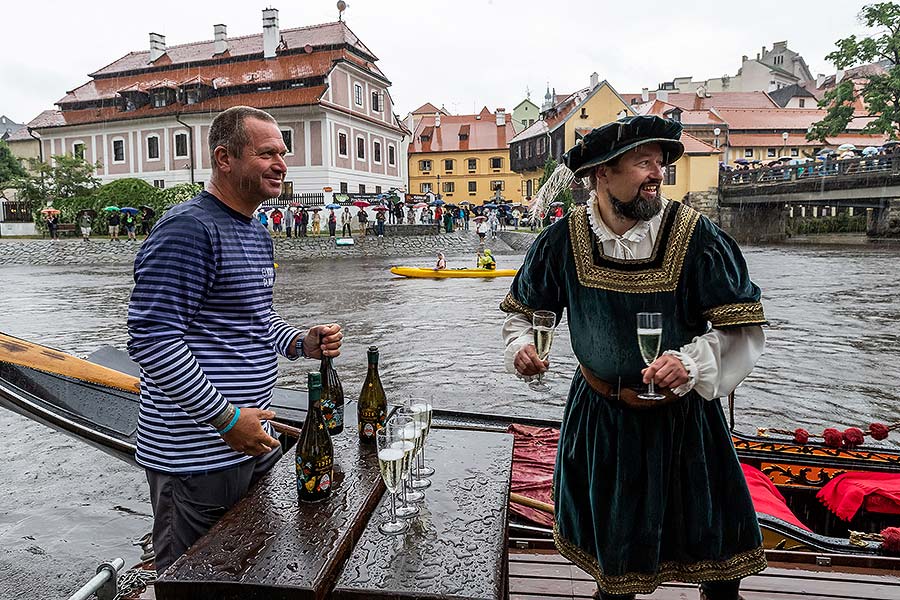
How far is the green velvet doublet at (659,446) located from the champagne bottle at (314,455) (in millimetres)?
805

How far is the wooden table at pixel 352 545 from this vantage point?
179cm

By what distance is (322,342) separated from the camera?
2.81 meters

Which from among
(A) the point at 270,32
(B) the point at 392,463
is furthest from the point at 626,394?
(A) the point at 270,32

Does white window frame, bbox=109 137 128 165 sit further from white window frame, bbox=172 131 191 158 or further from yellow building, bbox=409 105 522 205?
yellow building, bbox=409 105 522 205

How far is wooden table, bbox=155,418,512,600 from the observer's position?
1.79 metres

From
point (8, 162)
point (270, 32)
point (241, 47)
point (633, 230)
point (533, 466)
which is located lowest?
point (533, 466)

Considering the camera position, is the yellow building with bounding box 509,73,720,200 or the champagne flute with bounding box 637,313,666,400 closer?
the champagne flute with bounding box 637,313,666,400

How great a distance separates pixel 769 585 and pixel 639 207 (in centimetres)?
171

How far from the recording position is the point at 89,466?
619 cm

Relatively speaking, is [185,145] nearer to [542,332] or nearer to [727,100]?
[542,332]

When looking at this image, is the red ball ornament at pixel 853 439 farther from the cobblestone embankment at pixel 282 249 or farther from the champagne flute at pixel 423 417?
the cobblestone embankment at pixel 282 249

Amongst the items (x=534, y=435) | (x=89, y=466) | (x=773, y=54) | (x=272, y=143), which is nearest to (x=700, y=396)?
(x=272, y=143)

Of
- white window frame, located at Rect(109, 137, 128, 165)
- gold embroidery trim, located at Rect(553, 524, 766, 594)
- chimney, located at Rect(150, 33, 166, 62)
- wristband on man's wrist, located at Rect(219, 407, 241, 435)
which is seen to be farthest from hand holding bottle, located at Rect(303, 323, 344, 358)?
chimney, located at Rect(150, 33, 166, 62)

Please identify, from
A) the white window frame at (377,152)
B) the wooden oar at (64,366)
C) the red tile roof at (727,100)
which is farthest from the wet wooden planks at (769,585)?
the red tile roof at (727,100)
